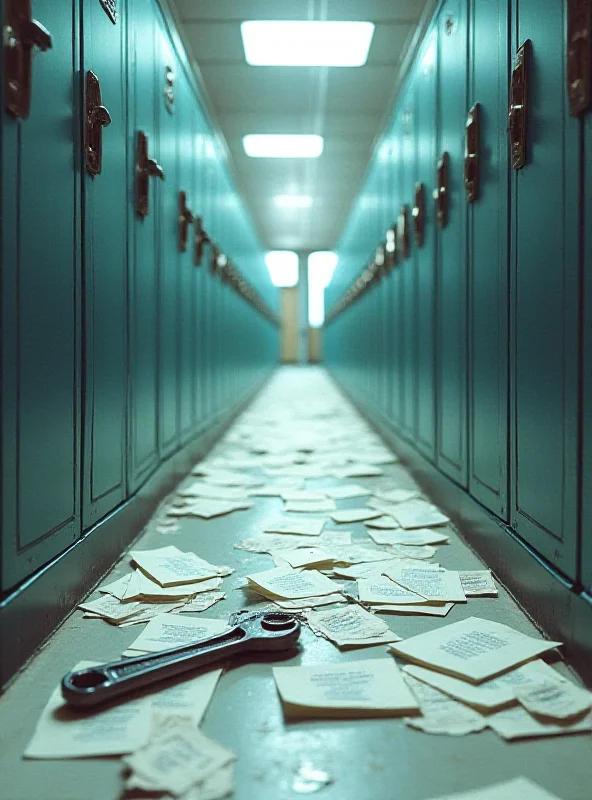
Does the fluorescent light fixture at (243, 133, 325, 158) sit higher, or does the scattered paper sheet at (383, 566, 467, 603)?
the fluorescent light fixture at (243, 133, 325, 158)

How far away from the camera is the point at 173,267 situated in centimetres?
390

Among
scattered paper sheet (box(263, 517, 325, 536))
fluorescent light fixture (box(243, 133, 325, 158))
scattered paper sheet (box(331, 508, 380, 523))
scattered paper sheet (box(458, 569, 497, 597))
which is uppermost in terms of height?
fluorescent light fixture (box(243, 133, 325, 158))

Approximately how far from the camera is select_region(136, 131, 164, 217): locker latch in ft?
9.41

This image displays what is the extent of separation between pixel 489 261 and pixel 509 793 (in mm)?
1712

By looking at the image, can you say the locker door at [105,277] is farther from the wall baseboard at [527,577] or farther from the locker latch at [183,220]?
the locker latch at [183,220]

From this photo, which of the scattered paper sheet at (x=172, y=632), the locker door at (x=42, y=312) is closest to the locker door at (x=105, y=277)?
the locker door at (x=42, y=312)

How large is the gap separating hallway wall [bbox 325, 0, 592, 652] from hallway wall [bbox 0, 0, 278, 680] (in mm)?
1123

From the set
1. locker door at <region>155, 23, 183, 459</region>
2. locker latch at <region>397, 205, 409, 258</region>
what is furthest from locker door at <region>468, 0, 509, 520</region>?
locker latch at <region>397, 205, 409, 258</region>

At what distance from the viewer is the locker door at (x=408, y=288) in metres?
4.29

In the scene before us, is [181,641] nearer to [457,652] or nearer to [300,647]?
[300,647]

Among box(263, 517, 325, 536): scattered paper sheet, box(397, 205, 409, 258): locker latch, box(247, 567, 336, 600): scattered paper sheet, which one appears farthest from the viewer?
box(397, 205, 409, 258): locker latch

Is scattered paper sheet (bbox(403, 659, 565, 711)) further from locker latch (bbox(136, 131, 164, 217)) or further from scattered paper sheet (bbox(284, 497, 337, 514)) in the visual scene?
locker latch (bbox(136, 131, 164, 217))

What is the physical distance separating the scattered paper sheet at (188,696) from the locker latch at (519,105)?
1479 mm

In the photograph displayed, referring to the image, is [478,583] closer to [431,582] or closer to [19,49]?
[431,582]
